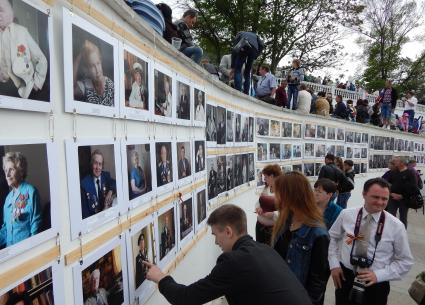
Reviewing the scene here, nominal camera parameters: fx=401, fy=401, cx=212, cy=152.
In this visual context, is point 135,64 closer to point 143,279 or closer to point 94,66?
point 94,66

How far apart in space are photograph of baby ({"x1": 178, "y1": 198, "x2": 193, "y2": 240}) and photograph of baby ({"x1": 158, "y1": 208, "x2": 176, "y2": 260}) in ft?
0.69

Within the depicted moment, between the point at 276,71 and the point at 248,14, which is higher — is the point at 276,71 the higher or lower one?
the lower one

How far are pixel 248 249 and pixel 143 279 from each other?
2.22ft

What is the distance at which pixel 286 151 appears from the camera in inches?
318

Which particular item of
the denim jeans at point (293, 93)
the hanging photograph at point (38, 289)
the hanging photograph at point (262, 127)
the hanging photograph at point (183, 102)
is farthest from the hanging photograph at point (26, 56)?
the denim jeans at point (293, 93)

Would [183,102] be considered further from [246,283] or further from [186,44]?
[246,283]

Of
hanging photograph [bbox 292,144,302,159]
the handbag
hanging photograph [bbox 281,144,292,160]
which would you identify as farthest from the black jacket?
hanging photograph [bbox 292,144,302,159]

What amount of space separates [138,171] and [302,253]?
1.24 m

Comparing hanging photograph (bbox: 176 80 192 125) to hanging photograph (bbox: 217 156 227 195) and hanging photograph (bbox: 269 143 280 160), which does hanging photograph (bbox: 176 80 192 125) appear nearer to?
hanging photograph (bbox: 217 156 227 195)

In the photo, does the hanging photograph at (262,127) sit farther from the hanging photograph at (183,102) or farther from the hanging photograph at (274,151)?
the hanging photograph at (183,102)

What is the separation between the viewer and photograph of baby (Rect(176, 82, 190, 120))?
9.54 feet

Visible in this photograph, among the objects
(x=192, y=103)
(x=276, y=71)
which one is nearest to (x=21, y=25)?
(x=192, y=103)

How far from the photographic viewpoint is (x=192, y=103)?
10.9 feet

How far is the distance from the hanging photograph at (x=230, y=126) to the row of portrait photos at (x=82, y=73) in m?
2.09
